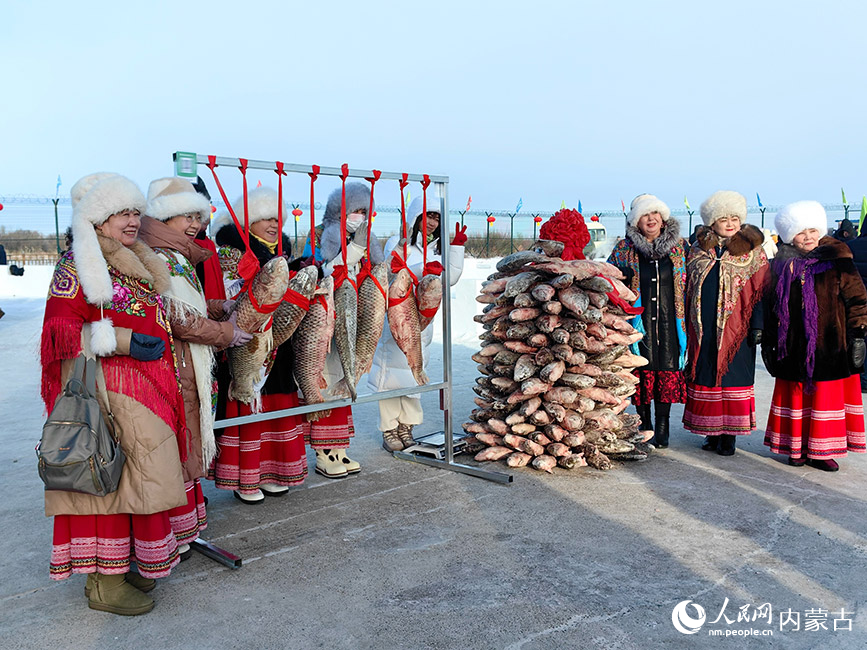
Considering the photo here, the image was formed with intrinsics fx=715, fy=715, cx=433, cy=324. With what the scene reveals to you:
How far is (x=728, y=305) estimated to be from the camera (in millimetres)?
4578

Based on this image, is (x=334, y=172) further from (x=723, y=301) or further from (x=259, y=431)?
(x=723, y=301)

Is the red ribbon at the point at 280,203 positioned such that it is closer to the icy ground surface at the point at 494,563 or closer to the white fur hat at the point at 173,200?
the white fur hat at the point at 173,200

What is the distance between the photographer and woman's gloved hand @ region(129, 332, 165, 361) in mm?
2596

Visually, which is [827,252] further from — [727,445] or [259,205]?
[259,205]

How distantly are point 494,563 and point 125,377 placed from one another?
1.68 m

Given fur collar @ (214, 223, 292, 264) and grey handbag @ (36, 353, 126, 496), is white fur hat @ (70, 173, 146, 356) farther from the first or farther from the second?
fur collar @ (214, 223, 292, 264)

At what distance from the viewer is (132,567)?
307 centimetres

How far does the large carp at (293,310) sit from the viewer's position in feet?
10.8

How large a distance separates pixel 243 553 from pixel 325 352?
1.03 metres

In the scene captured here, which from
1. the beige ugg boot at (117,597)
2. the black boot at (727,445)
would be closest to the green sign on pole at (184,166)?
the beige ugg boot at (117,597)

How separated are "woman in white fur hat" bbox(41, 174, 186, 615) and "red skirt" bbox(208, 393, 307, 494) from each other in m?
0.95

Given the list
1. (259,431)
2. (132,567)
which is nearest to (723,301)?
(259,431)

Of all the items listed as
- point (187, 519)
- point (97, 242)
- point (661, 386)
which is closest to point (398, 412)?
point (661, 386)
